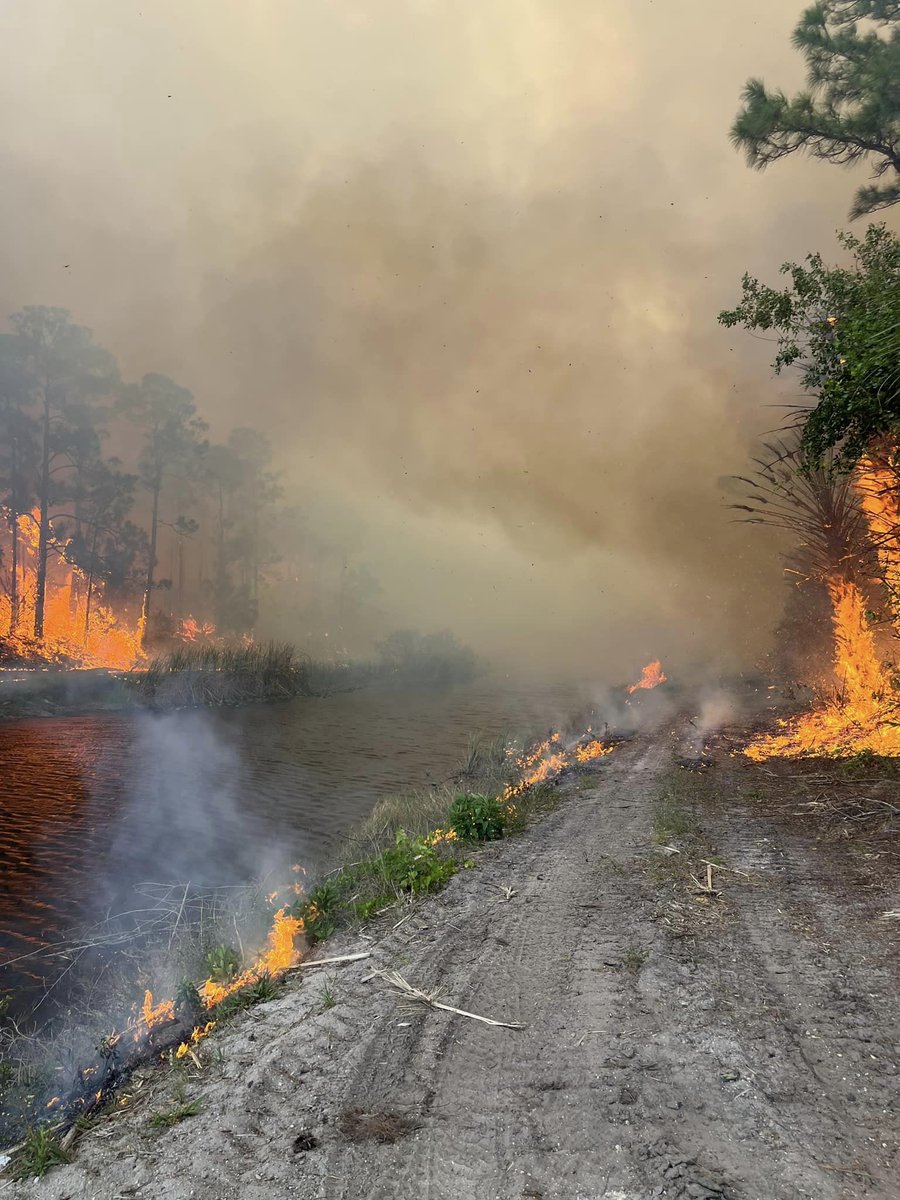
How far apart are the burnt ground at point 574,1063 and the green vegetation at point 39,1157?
126 millimetres

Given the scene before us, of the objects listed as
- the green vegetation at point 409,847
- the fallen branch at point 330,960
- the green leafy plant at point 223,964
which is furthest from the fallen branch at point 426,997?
the green leafy plant at point 223,964

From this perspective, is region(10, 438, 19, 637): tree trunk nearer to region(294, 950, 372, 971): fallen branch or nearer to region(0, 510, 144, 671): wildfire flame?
region(0, 510, 144, 671): wildfire flame

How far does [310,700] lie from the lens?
38.9 m

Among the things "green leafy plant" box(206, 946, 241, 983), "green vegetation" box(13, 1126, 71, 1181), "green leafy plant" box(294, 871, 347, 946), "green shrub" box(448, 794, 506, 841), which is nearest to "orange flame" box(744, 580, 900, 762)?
"green shrub" box(448, 794, 506, 841)

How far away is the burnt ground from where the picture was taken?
147 inches

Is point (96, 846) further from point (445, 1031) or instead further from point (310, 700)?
point (310, 700)

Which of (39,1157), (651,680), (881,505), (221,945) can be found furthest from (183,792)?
(651,680)

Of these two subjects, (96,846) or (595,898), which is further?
(96,846)

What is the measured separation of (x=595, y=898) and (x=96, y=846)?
11397mm

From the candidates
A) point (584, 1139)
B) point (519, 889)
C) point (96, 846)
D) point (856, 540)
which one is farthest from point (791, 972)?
point (856, 540)

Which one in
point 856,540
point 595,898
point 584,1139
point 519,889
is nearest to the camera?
point 584,1139

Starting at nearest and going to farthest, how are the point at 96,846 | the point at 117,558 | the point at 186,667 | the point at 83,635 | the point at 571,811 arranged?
the point at 571,811 → the point at 96,846 → the point at 186,667 → the point at 83,635 → the point at 117,558

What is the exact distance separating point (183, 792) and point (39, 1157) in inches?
579

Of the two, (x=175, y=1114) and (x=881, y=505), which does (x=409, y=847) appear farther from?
(x=881, y=505)
